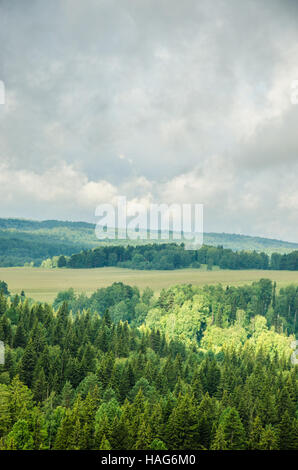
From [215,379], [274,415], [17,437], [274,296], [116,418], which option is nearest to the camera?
[17,437]

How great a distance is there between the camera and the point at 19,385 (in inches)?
2469

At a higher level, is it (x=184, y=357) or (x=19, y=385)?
(x=19, y=385)

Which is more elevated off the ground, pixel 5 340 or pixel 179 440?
pixel 5 340

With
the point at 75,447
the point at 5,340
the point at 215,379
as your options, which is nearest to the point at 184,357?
the point at 215,379

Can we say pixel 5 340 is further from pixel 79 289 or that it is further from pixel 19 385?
pixel 79 289

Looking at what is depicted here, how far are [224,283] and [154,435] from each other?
143 meters

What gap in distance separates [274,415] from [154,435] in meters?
19.4

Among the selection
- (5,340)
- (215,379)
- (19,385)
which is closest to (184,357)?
(215,379)

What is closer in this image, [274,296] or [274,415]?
[274,415]

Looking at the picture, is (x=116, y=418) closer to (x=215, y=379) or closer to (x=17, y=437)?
(x=17, y=437)
